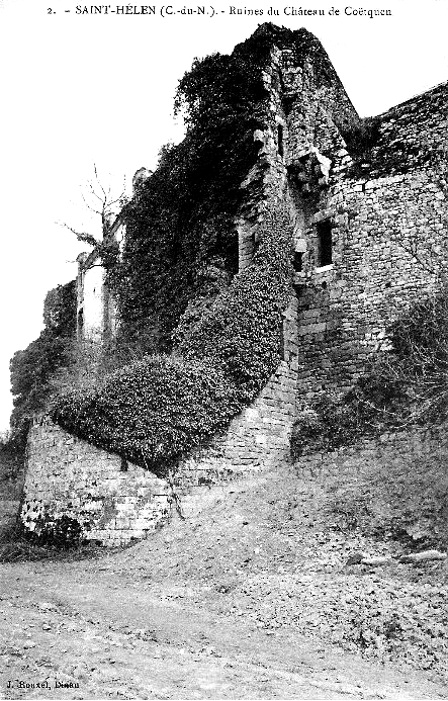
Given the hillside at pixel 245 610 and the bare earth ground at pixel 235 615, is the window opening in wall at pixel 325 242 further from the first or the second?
the bare earth ground at pixel 235 615

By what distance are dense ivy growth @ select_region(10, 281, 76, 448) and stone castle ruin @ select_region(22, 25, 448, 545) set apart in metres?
11.5

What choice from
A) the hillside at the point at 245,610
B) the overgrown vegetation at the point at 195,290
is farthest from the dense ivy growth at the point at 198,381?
the hillside at the point at 245,610

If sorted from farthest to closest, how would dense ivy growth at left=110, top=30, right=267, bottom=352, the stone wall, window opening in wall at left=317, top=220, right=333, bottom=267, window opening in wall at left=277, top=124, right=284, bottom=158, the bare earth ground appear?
window opening in wall at left=277, top=124, right=284, bottom=158, dense ivy growth at left=110, top=30, right=267, bottom=352, window opening in wall at left=317, top=220, right=333, bottom=267, the stone wall, the bare earth ground

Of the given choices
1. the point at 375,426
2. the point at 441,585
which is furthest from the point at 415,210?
the point at 441,585

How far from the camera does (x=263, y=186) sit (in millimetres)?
16234

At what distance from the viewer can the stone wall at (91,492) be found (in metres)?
12.4

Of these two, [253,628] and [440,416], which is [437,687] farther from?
[440,416]

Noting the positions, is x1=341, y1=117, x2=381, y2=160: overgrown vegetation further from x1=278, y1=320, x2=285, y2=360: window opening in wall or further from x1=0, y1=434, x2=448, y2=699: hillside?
x1=0, y1=434, x2=448, y2=699: hillside

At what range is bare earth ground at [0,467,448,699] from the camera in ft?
20.1

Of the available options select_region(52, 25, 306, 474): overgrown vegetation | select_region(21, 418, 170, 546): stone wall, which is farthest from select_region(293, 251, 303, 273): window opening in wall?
select_region(21, 418, 170, 546): stone wall

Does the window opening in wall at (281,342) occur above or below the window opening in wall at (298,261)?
below

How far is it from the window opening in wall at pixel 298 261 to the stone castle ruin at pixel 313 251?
0.02 meters

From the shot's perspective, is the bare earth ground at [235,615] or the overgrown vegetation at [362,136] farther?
the overgrown vegetation at [362,136]

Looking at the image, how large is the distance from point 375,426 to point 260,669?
8.01m
